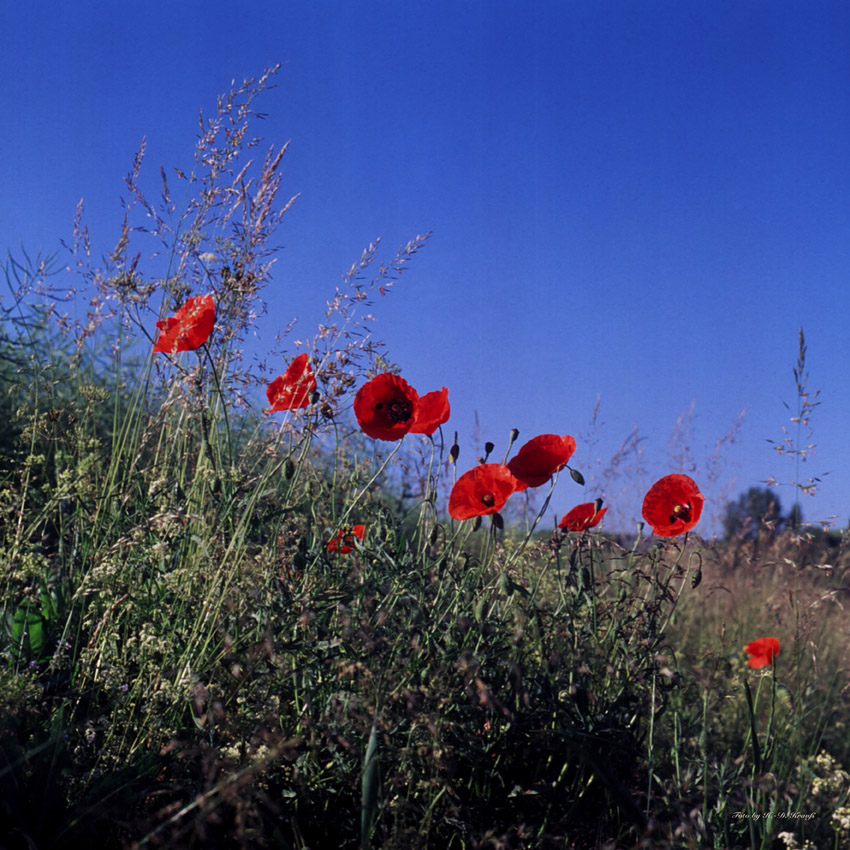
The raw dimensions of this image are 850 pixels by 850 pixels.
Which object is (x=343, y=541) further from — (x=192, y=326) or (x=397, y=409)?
(x=192, y=326)

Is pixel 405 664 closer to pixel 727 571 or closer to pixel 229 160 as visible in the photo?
pixel 229 160

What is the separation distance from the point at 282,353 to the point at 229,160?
0.73 meters

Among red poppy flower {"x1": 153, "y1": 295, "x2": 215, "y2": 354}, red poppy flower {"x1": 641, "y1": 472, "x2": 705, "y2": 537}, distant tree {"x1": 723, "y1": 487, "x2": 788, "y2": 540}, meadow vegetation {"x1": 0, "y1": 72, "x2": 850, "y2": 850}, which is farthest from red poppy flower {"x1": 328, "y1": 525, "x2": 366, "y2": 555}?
distant tree {"x1": 723, "y1": 487, "x2": 788, "y2": 540}

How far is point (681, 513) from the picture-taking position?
6.76ft

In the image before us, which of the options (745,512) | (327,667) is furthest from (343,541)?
(745,512)

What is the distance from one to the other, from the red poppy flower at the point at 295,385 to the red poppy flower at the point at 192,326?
0.74ft

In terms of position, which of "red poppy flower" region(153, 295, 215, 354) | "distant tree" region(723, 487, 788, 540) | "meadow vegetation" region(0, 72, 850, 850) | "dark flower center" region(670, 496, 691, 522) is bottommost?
"meadow vegetation" region(0, 72, 850, 850)

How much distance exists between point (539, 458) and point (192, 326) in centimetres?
94

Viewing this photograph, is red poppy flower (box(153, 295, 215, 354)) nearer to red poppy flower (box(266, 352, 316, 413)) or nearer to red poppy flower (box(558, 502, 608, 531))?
red poppy flower (box(266, 352, 316, 413))

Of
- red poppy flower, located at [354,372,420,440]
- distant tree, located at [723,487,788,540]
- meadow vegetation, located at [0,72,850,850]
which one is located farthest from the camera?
distant tree, located at [723,487,788,540]

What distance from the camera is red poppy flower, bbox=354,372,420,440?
2012mm

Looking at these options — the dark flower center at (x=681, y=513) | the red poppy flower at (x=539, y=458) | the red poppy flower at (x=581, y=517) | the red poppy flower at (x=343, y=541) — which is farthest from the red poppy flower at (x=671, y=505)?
the red poppy flower at (x=343, y=541)

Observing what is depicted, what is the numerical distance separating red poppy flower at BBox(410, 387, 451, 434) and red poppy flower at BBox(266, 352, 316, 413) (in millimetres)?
273

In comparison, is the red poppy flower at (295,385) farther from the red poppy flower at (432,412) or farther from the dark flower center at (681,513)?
the dark flower center at (681,513)
